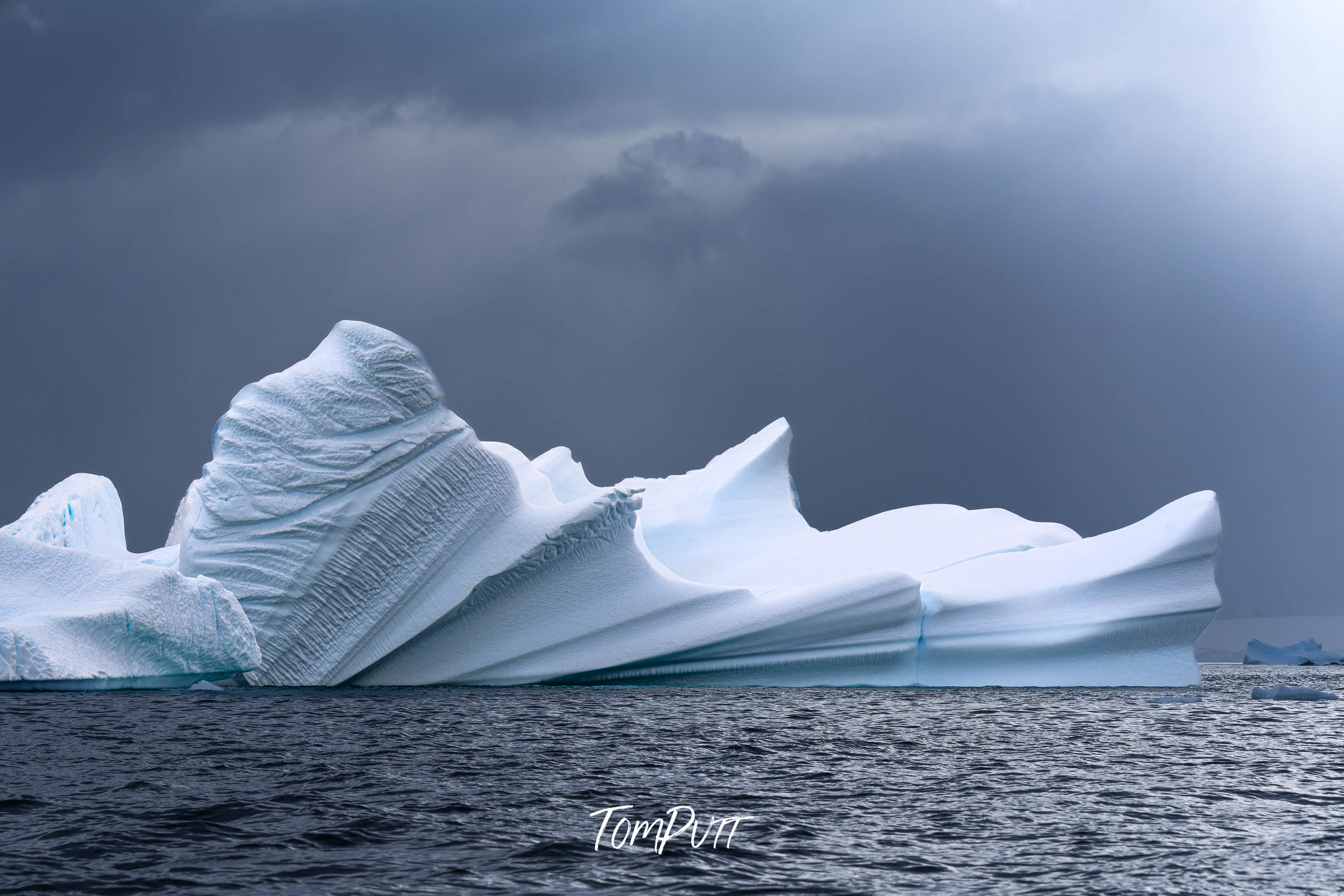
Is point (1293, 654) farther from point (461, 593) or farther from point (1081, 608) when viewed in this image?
point (461, 593)

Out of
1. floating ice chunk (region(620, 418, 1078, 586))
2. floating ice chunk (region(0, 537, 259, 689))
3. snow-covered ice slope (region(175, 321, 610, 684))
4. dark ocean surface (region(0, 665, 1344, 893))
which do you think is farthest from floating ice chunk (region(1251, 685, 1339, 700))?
floating ice chunk (region(0, 537, 259, 689))

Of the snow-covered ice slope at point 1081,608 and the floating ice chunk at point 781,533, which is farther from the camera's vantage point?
the floating ice chunk at point 781,533

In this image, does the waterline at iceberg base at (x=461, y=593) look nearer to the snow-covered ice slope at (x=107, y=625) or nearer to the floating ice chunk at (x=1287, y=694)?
the snow-covered ice slope at (x=107, y=625)

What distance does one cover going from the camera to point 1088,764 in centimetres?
857

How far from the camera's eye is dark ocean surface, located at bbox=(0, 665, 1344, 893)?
520 centimetres

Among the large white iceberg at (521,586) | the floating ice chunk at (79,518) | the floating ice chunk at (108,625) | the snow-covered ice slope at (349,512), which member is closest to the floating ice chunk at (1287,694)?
the large white iceberg at (521,586)

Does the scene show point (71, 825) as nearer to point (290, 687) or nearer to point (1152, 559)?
point (290, 687)

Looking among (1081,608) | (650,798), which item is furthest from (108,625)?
(1081,608)

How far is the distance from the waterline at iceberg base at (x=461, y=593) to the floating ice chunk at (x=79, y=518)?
0.51 meters

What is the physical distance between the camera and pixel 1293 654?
108ft

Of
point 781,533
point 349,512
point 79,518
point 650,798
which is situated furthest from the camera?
point 781,533

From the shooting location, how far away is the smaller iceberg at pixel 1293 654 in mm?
32594

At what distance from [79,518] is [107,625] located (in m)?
6.60

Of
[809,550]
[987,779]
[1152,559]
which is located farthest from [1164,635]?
[987,779]
